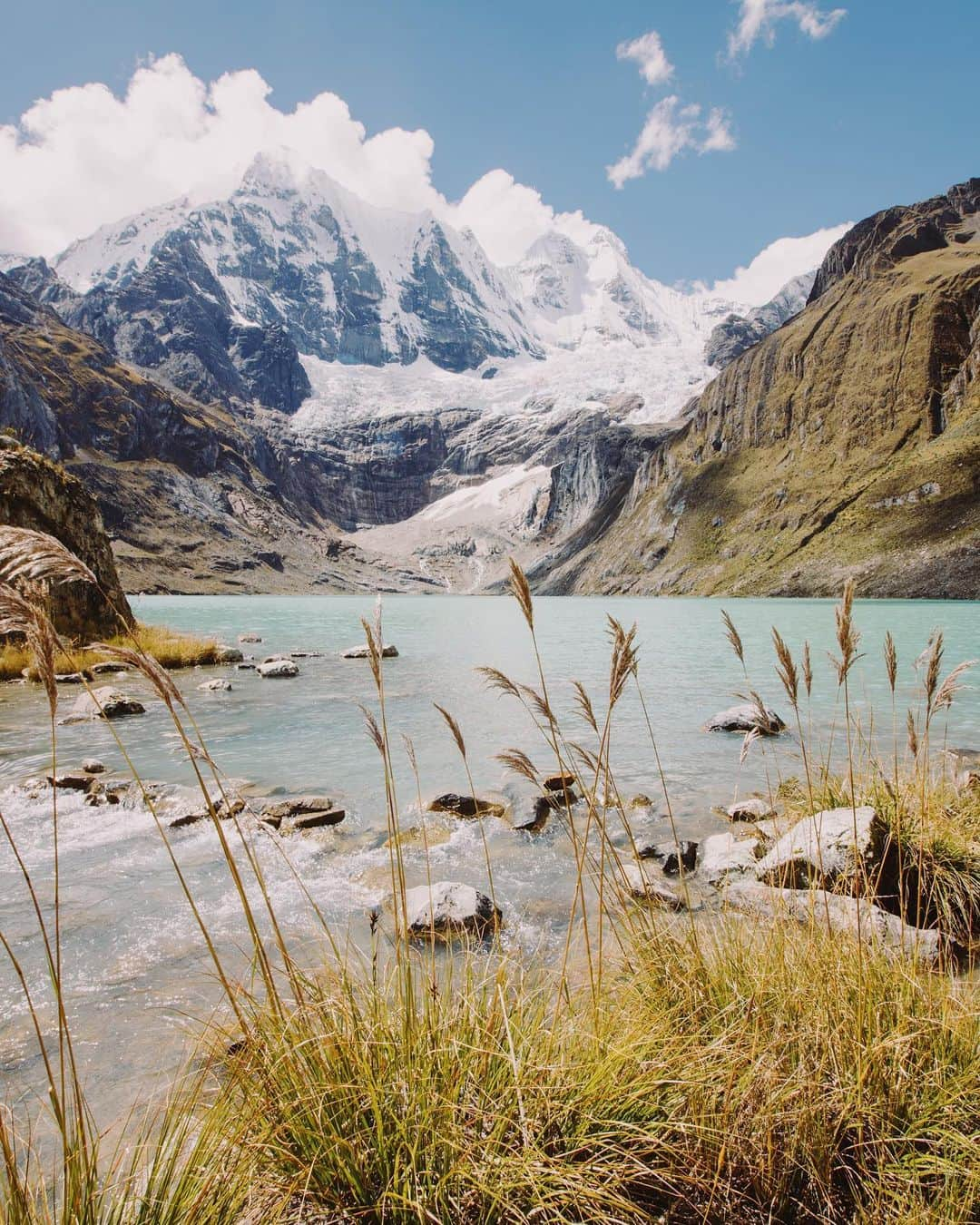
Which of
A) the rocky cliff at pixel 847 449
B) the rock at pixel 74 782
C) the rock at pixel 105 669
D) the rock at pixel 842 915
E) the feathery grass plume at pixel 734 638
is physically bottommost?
the rock at pixel 74 782

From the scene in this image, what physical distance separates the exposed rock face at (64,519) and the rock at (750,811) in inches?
747

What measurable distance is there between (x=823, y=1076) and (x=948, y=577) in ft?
351

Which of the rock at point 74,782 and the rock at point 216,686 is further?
the rock at point 216,686

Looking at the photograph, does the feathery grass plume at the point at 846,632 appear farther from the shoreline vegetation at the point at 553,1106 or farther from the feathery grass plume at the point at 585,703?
the feathery grass plume at the point at 585,703

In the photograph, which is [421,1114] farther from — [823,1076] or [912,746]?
[912,746]

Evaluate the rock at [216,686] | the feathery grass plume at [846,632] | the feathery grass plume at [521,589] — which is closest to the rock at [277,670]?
the rock at [216,686]

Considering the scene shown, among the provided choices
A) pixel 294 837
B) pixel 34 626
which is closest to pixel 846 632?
pixel 34 626

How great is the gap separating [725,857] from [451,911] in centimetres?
345

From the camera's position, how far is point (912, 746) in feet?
15.0

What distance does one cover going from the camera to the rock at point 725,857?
7.29 metres

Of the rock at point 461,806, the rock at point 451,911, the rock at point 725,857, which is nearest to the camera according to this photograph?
the rock at point 451,911

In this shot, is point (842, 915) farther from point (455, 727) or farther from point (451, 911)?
point (455, 727)

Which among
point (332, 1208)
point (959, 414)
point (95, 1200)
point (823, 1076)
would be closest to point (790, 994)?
point (823, 1076)

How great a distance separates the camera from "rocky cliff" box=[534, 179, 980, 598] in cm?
10294
